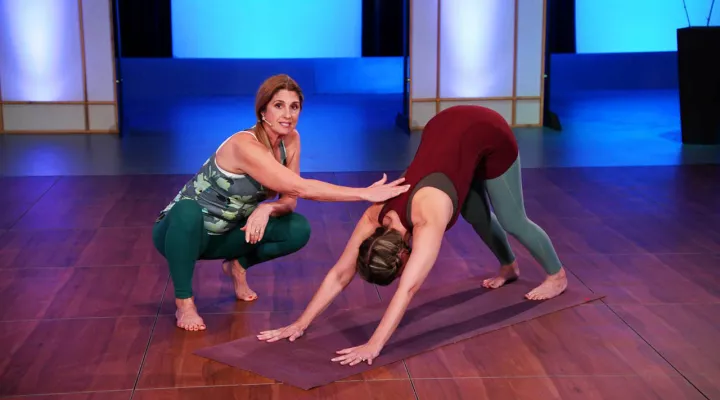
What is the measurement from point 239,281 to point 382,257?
37.8 inches

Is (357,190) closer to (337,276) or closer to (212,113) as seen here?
(337,276)

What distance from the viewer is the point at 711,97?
7578 mm

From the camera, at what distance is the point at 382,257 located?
2.97 meters

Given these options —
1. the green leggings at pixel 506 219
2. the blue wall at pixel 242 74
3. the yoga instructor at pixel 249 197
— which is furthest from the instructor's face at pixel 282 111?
the blue wall at pixel 242 74

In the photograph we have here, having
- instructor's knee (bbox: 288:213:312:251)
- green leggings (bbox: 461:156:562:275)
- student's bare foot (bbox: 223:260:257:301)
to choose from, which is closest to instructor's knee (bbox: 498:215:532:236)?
green leggings (bbox: 461:156:562:275)

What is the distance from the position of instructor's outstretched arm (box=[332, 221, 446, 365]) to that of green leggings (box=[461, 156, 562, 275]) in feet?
1.79

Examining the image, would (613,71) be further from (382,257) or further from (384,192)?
(382,257)

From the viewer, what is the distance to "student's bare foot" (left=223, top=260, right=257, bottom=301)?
3.73 m

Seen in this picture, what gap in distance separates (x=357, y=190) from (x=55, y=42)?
5.99m

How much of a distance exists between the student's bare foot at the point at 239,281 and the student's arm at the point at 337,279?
1.58 ft

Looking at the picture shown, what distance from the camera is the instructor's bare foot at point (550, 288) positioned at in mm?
3723

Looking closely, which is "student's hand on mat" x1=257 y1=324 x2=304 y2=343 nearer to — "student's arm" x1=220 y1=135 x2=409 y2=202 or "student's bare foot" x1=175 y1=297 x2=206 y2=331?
"student's bare foot" x1=175 y1=297 x2=206 y2=331

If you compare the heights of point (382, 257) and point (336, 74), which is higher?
point (336, 74)

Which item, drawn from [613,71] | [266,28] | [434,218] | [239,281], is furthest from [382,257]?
[613,71]
